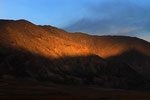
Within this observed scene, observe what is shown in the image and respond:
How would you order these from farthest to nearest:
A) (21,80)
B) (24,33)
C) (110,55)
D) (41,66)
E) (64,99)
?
(110,55)
(24,33)
(41,66)
(21,80)
(64,99)

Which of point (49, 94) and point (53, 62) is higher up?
point (53, 62)

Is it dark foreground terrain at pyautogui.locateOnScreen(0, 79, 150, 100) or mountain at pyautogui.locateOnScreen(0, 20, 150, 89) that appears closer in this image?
dark foreground terrain at pyautogui.locateOnScreen(0, 79, 150, 100)

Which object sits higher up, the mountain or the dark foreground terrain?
the mountain

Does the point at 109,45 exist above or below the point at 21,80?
above

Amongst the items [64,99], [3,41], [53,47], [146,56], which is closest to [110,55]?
[146,56]

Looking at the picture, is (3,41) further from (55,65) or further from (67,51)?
(67,51)

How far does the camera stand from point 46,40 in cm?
8075

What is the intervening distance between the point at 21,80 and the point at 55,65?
1430cm

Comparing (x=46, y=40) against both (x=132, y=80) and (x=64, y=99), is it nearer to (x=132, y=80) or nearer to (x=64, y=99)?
(x=132, y=80)

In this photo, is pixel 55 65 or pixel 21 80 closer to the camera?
pixel 21 80

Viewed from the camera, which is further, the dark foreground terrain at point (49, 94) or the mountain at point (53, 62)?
the mountain at point (53, 62)

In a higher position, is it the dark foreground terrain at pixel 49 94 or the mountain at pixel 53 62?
the mountain at pixel 53 62

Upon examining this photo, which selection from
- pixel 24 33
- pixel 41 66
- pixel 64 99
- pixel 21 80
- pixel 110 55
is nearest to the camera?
pixel 64 99

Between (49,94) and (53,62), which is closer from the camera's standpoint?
(49,94)
